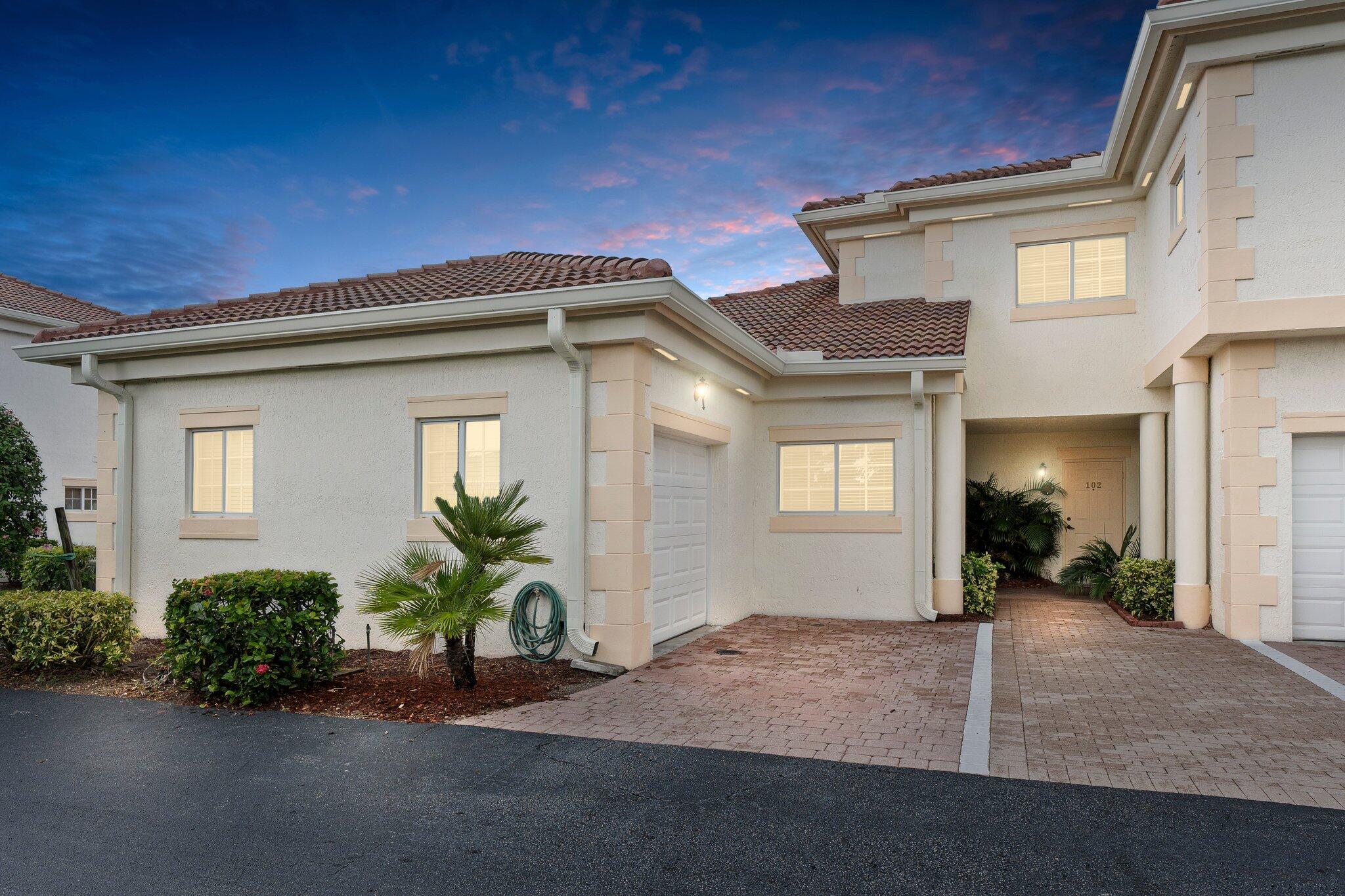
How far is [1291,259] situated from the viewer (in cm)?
869

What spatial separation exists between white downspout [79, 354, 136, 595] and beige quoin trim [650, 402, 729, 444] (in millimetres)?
6777

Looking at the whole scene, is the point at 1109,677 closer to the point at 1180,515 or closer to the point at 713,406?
the point at 1180,515

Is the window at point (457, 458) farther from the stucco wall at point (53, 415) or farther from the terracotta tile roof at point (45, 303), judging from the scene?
the terracotta tile roof at point (45, 303)

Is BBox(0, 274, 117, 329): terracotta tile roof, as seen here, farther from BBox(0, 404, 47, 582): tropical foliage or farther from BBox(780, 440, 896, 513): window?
BBox(780, 440, 896, 513): window

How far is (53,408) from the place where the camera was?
772 inches

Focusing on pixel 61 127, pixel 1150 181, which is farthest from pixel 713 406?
pixel 61 127

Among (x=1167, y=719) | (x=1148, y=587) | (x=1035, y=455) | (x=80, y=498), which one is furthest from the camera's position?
(x=80, y=498)

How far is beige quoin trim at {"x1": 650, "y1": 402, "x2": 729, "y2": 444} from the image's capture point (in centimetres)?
834

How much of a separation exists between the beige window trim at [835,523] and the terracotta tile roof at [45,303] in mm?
18709

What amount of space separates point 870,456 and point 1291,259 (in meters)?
5.21

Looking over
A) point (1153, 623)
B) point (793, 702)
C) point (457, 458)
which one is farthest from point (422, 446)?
point (1153, 623)

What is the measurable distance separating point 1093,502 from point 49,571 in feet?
58.7

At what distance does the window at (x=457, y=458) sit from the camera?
848cm

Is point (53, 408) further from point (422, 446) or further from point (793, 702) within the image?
point (793, 702)
